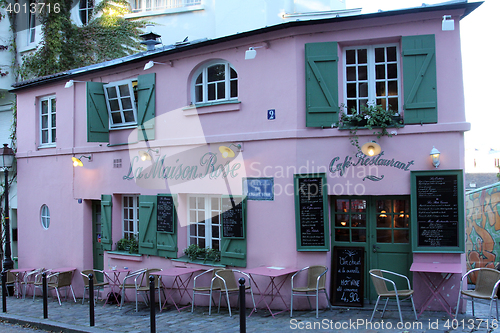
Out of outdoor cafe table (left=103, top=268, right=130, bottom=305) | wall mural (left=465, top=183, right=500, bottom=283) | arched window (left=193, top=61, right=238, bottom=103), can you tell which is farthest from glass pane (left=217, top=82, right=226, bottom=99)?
wall mural (left=465, top=183, right=500, bottom=283)

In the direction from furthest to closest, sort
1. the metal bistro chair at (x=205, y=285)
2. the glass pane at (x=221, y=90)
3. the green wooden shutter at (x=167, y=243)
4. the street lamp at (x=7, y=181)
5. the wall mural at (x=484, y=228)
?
1. the street lamp at (x=7, y=181)
2. the wall mural at (x=484, y=228)
3. the green wooden shutter at (x=167, y=243)
4. the glass pane at (x=221, y=90)
5. the metal bistro chair at (x=205, y=285)

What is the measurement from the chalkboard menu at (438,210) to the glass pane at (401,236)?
420mm

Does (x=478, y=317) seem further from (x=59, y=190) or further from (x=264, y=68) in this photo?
(x=59, y=190)

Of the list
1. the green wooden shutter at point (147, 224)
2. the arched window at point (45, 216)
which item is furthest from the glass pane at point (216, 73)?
the arched window at point (45, 216)

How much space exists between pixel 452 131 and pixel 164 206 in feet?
19.3

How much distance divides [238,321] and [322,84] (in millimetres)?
4374

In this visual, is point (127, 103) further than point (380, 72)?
Yes

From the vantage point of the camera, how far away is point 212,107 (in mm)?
9219

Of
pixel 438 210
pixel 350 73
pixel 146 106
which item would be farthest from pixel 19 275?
pixel 438 210

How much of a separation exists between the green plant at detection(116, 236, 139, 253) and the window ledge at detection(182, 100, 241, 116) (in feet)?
10.9

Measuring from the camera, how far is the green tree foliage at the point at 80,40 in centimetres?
1496

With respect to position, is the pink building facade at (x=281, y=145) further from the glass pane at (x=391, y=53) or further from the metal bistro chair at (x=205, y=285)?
the metal bistro chair at (x=205, y=285)

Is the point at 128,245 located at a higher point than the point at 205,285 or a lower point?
higher

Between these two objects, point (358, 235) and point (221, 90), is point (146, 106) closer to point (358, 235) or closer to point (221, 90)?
point (221, 90)
